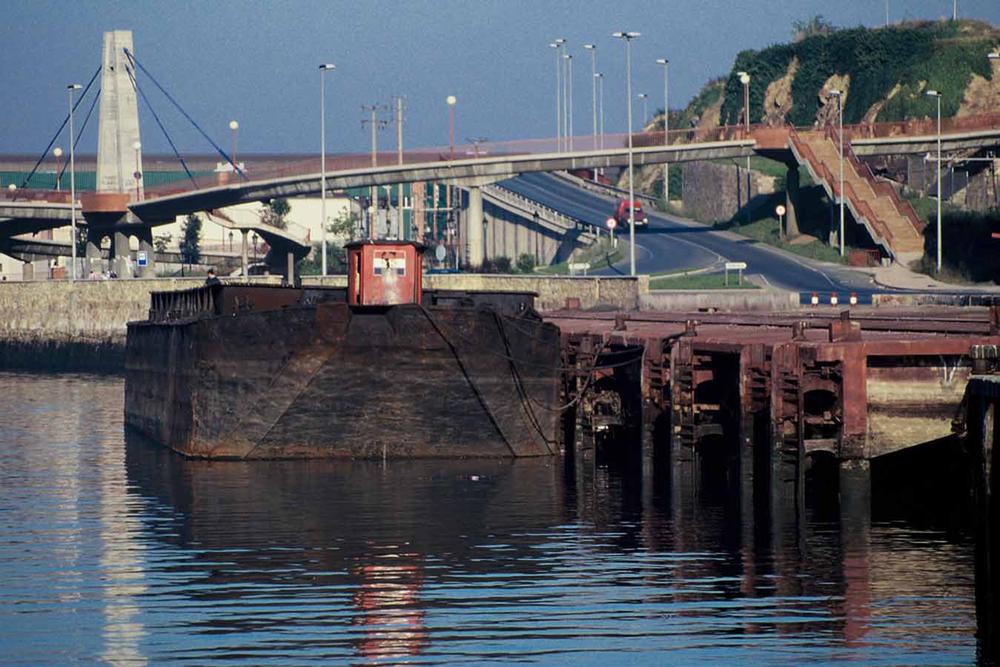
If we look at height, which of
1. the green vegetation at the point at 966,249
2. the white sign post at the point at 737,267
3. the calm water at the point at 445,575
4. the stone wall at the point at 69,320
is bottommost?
the calm water at the point at 445,575

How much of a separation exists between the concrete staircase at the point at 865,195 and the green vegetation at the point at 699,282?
9.95 metres

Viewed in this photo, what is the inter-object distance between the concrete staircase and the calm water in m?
59.6

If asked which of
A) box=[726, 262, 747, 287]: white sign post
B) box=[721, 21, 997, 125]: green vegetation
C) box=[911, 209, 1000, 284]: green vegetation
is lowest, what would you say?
box=[726, 262, 747, 287]: white sign post

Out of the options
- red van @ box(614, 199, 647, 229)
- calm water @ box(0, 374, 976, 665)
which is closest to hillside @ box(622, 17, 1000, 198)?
red van @ box(614, 199, 647, 229)

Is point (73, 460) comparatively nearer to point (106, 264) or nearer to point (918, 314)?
point (918, 314)

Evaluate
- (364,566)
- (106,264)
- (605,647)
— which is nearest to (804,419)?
(364,566)

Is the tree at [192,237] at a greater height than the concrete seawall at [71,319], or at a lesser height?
greater

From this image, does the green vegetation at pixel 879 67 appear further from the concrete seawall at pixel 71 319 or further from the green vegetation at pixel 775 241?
the concrete seawall at pixel 71 319

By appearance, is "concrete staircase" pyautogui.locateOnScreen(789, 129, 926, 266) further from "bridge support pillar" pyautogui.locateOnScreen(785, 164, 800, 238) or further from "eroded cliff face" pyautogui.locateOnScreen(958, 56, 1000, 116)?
"eroded cliff face" pyautogui.locateOnScreen(958, 56, 1000, 116)

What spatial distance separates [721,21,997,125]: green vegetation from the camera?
439 feet

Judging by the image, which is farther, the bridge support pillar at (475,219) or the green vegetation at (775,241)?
the bridge support pillar at (475,219)

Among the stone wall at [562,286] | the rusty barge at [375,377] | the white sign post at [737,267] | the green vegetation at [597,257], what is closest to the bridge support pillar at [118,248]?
the green vegetation at [597,257]

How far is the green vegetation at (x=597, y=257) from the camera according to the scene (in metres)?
112

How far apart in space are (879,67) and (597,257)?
40431 mm
